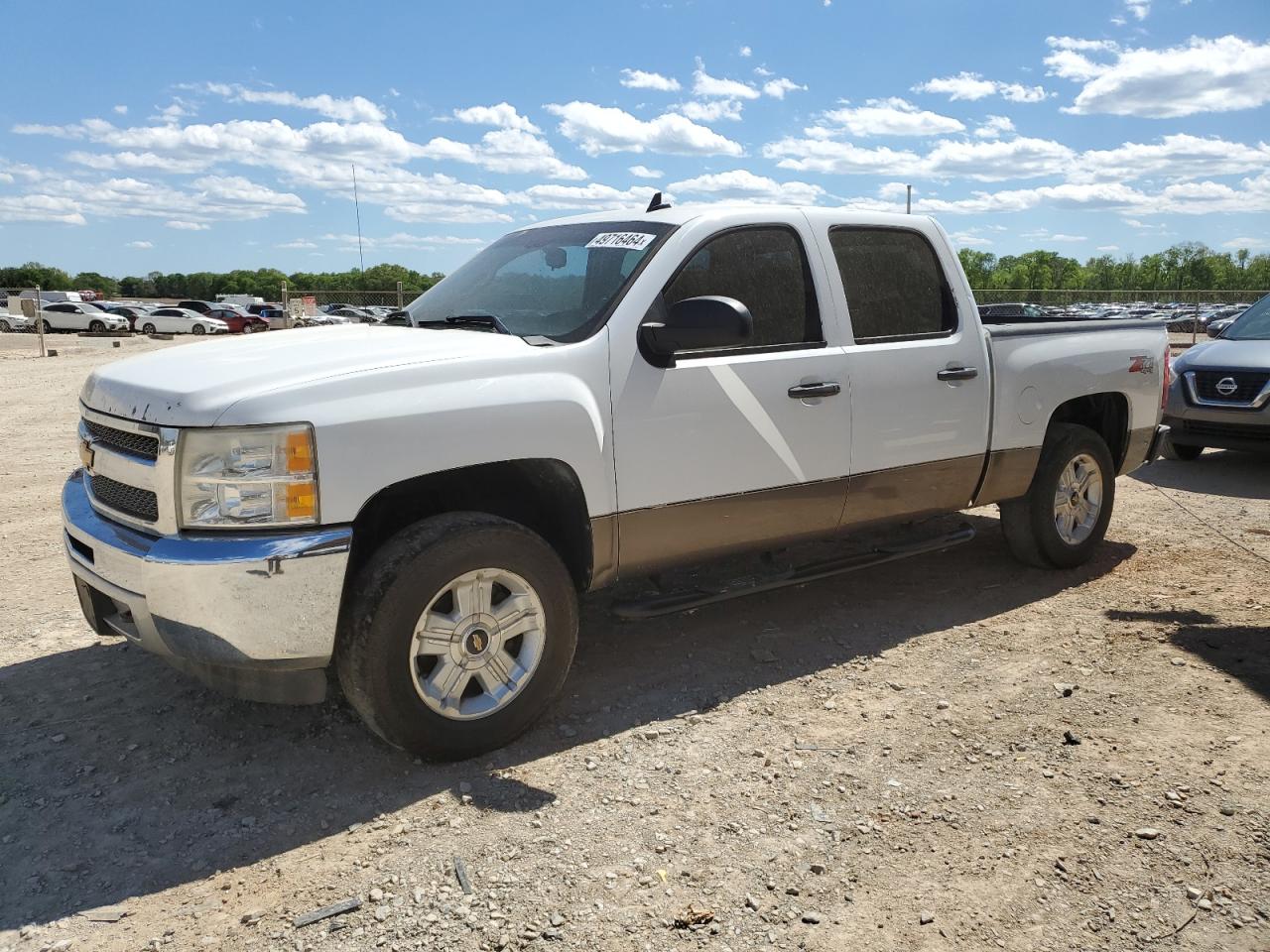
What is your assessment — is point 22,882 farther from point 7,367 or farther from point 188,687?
point 7,367

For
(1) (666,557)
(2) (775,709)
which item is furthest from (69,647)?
(2) (775,709)

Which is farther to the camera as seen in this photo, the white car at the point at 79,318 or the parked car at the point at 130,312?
the parked car at the point at 130,312

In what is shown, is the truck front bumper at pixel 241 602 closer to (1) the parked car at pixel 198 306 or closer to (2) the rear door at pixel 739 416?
(2) the rear door at pixel 739 416

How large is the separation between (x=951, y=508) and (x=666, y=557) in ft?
6.01

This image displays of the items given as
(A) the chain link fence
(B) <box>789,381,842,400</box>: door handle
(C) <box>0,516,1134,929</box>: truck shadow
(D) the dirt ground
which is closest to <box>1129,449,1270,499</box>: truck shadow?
(D) the dirt ground

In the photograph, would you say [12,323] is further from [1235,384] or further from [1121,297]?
[1235,384]

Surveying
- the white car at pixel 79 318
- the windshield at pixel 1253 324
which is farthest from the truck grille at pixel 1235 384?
the white car at pixel 79 318

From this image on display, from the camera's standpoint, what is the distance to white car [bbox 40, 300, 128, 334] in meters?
47.1

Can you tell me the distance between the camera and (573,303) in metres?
4.05

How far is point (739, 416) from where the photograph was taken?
4.11m

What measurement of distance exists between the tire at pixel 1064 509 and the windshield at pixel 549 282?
275 centimetres

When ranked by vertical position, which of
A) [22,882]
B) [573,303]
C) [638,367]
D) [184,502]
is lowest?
[22,882]

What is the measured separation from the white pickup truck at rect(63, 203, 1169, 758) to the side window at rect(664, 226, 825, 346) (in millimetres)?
12

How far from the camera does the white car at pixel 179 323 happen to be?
46.6 m
